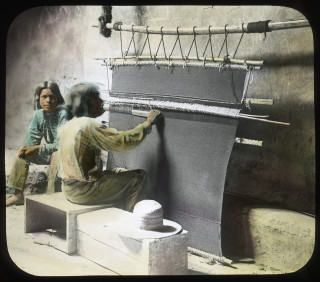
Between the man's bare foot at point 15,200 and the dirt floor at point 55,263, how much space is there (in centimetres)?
5

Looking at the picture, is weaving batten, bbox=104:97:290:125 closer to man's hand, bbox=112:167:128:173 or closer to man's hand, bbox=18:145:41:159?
man's hand, bbox=112:167:128:173

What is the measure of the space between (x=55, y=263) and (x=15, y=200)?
1.39 ft

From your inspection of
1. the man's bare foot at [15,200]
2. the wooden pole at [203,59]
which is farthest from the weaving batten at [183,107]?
the man's bare foot at [15,200]

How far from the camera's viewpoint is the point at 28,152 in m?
2.42

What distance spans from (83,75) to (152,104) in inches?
16.0

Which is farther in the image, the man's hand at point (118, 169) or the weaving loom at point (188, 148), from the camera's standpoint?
the man's hand at point (118, 169)

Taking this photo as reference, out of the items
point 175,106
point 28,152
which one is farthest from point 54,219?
point 175,106

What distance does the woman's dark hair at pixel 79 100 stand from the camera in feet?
7.66

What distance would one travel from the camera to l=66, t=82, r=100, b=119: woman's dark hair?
2.34m

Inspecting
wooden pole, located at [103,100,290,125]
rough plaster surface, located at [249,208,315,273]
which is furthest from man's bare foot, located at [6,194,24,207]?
rough plaster surface, located at [249,208,315,273]

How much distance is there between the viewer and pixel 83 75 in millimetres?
2412

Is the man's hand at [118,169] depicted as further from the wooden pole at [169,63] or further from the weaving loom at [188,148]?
the wooden pole at [169,63]

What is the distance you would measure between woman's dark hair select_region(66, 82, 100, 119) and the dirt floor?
2.18 ft

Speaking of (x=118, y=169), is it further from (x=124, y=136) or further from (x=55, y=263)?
(x=55, y=263)
